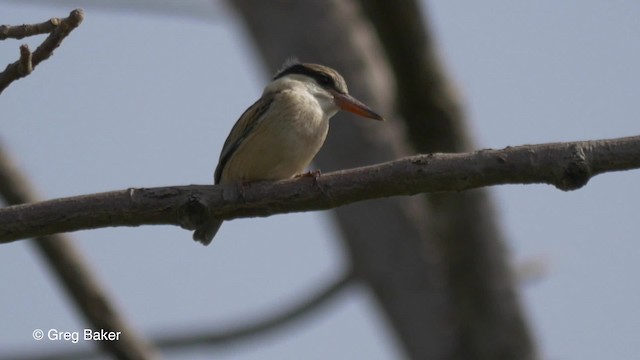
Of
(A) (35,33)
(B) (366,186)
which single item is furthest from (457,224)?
(A) (35,33)

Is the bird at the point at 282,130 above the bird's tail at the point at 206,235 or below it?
above

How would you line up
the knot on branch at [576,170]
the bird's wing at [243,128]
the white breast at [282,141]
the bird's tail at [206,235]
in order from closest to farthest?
1. the knot on branch at [576,170]
2. the bird's tail at [206,235]
3. the white breast at [282,141]
4. the bird's wing at [243,128]

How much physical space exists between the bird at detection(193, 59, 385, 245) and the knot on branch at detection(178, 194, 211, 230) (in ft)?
3.48

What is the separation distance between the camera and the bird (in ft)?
16.8

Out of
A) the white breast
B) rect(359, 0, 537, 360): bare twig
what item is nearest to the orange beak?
the white breast

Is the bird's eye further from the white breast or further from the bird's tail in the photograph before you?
the bird's tail

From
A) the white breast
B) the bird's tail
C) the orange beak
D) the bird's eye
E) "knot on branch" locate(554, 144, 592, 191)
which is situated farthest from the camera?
the bird's eye

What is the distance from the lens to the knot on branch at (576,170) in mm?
3561

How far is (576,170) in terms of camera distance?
3566 millimetres

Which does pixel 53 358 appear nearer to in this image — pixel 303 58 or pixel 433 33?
pixel 303 58

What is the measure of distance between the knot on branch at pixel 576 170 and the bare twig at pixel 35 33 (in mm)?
1796

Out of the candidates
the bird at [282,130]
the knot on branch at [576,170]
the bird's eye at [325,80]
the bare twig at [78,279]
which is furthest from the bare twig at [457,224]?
the knot on branch at [576,170]

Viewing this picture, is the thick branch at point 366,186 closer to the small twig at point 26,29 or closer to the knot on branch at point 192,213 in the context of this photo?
the knot on branch at point 192,213

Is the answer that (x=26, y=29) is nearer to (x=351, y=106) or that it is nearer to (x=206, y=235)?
(x=206, y=235)
